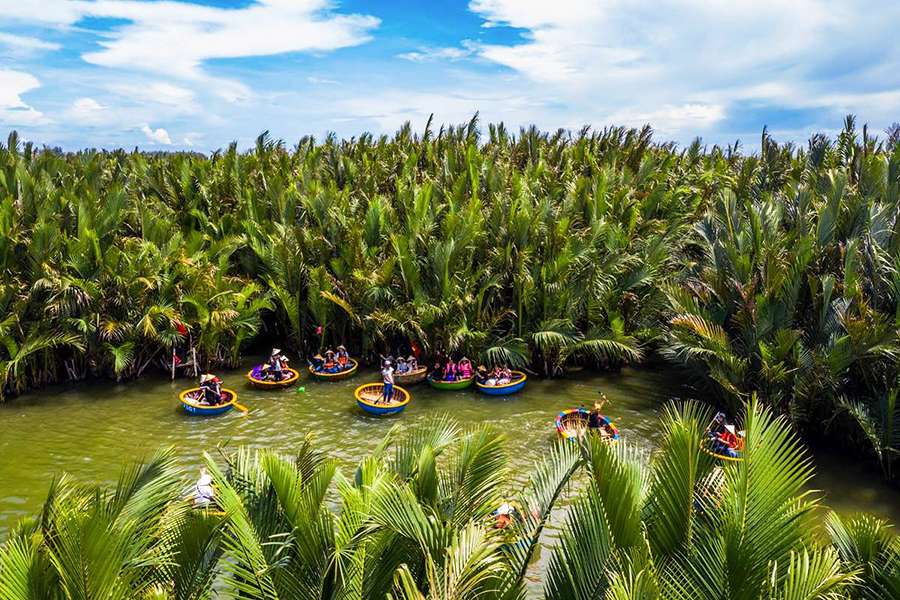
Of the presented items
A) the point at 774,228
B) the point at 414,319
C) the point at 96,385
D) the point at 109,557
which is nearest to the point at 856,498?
the point at 774,228

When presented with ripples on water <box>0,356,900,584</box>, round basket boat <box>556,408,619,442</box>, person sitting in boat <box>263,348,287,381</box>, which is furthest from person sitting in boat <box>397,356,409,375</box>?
round basket boat <box>556,408,619,442</box>

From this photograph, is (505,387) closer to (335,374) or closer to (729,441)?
(335,374)

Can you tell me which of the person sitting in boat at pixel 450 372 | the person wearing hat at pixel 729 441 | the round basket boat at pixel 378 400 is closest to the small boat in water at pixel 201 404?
the round basket boat at pixel 378 400

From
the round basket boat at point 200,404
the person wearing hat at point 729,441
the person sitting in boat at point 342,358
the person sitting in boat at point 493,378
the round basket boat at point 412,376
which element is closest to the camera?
the person wearing hat at point 729,441

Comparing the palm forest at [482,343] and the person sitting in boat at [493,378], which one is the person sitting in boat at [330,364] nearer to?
the palm forest at [482,343]

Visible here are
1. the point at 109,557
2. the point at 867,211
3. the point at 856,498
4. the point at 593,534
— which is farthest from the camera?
the point at 867,211

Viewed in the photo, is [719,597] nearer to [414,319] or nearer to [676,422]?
[676,422]

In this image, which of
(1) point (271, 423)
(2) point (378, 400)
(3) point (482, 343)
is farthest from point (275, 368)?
(3) point (482, 343)
